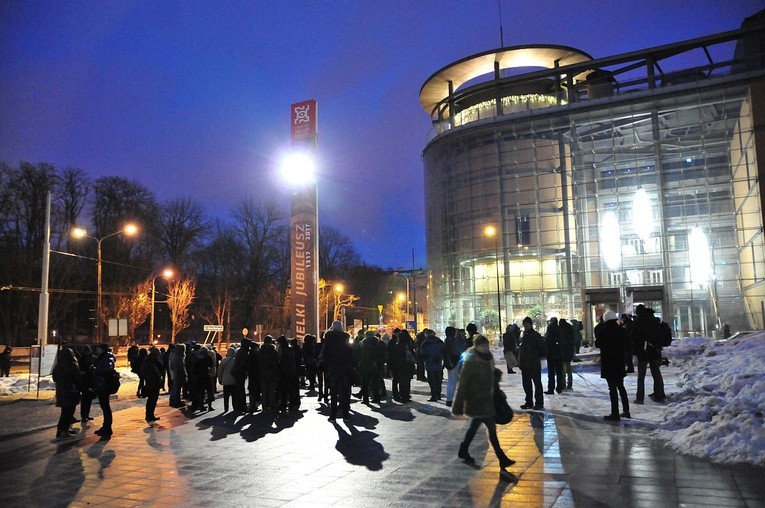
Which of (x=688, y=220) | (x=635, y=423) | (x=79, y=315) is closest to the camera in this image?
(x=635, y=423)

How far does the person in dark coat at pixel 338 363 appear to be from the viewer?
40.1ft

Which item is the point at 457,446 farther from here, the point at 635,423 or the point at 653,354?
the point at 653,354

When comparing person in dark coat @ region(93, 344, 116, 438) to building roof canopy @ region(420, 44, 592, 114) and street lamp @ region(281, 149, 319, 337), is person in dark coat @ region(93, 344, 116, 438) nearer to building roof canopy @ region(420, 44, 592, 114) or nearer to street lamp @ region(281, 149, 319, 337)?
street lamp @ region(281, 149, 319, 337)

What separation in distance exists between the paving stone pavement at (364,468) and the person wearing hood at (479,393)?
47 centimetres

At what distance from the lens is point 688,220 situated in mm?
36469

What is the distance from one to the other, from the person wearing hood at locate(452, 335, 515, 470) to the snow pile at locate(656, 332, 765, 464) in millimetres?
2642

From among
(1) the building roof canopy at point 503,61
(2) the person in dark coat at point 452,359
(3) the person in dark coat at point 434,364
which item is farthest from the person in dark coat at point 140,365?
(1) the building roof canopy at point 503,61

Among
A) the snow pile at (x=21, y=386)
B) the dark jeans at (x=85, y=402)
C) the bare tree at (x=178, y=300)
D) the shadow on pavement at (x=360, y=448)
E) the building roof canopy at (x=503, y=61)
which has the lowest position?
the snow pile at (x=21, y=386)

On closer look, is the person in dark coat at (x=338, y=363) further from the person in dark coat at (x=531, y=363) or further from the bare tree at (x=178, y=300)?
the bare tree at (x=178, y=300)

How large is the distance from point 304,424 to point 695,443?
22.1 ft

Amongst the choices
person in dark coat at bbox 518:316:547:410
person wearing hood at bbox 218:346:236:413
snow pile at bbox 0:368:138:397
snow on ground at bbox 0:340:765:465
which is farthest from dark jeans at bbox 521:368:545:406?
→ snow pile at bbox 0:368:138:397

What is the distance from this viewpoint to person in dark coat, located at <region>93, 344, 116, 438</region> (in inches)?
419

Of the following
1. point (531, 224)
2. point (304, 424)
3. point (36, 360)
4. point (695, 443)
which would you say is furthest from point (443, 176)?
point (695, 443)

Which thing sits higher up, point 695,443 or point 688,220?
point 688,220
